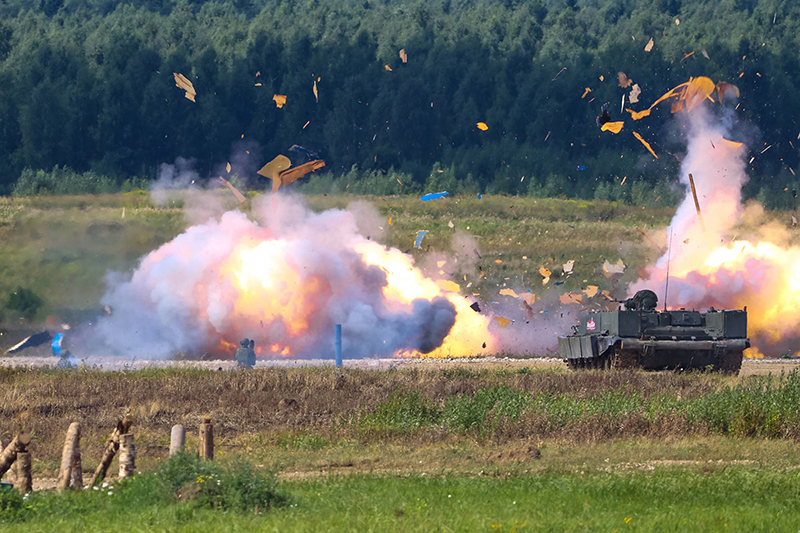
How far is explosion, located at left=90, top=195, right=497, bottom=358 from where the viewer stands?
45.0 m

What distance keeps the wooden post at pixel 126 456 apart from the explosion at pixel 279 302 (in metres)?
26.7

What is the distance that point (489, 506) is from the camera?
52.2 feet

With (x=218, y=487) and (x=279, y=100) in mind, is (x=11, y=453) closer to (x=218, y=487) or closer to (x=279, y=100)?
(x=218, y=487)

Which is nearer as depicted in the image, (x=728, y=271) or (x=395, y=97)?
(x=728, y=271)

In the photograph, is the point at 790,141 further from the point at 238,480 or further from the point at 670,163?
the point at 238,480

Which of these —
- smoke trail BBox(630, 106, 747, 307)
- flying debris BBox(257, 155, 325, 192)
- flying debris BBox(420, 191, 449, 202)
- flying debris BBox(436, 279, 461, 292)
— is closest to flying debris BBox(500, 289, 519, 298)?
flying debris BBox(436, 279, 461, 292)

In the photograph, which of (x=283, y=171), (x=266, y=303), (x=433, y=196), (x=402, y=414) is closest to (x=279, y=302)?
(x=266, y=303)

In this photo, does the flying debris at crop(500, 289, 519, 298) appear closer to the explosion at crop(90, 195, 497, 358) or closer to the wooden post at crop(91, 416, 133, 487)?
the explosion at crop(90, 195, 497, 358)

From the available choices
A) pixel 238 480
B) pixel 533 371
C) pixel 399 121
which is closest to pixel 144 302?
pixel 533 371

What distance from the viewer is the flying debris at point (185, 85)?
90312mm

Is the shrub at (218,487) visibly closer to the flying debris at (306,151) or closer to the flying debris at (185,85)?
the flying debris at (185,85)

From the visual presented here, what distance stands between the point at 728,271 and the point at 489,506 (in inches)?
1227

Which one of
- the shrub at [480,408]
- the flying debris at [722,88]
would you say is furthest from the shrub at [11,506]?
the flying debris at [722,88]

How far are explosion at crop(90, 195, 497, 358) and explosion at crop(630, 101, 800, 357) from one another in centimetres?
849
